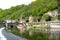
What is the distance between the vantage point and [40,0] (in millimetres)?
98312

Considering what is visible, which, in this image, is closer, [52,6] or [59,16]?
[59,16]

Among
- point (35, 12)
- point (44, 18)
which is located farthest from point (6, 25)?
point (44, 18)

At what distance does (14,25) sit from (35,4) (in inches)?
585

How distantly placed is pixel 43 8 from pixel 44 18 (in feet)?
37.5

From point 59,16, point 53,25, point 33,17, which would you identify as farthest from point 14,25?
point 53,25

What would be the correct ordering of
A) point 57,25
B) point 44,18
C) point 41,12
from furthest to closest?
point 41,12, point 44,18, point 57,25

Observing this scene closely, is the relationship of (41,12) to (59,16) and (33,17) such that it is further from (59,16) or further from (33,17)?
(59,16)

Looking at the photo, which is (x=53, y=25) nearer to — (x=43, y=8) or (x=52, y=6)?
(x=52, y=6)

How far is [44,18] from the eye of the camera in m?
75.6

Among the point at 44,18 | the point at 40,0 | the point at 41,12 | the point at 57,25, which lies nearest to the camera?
the point at 57,25

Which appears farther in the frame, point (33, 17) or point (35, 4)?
point (35, 4)

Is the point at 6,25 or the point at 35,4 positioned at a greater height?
the point at 35,4

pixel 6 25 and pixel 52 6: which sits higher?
pixel 52 6

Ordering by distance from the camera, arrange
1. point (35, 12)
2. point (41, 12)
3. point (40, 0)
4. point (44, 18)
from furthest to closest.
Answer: point (40, 0), point (35, 12), point (41, 12), point (44, 18)
